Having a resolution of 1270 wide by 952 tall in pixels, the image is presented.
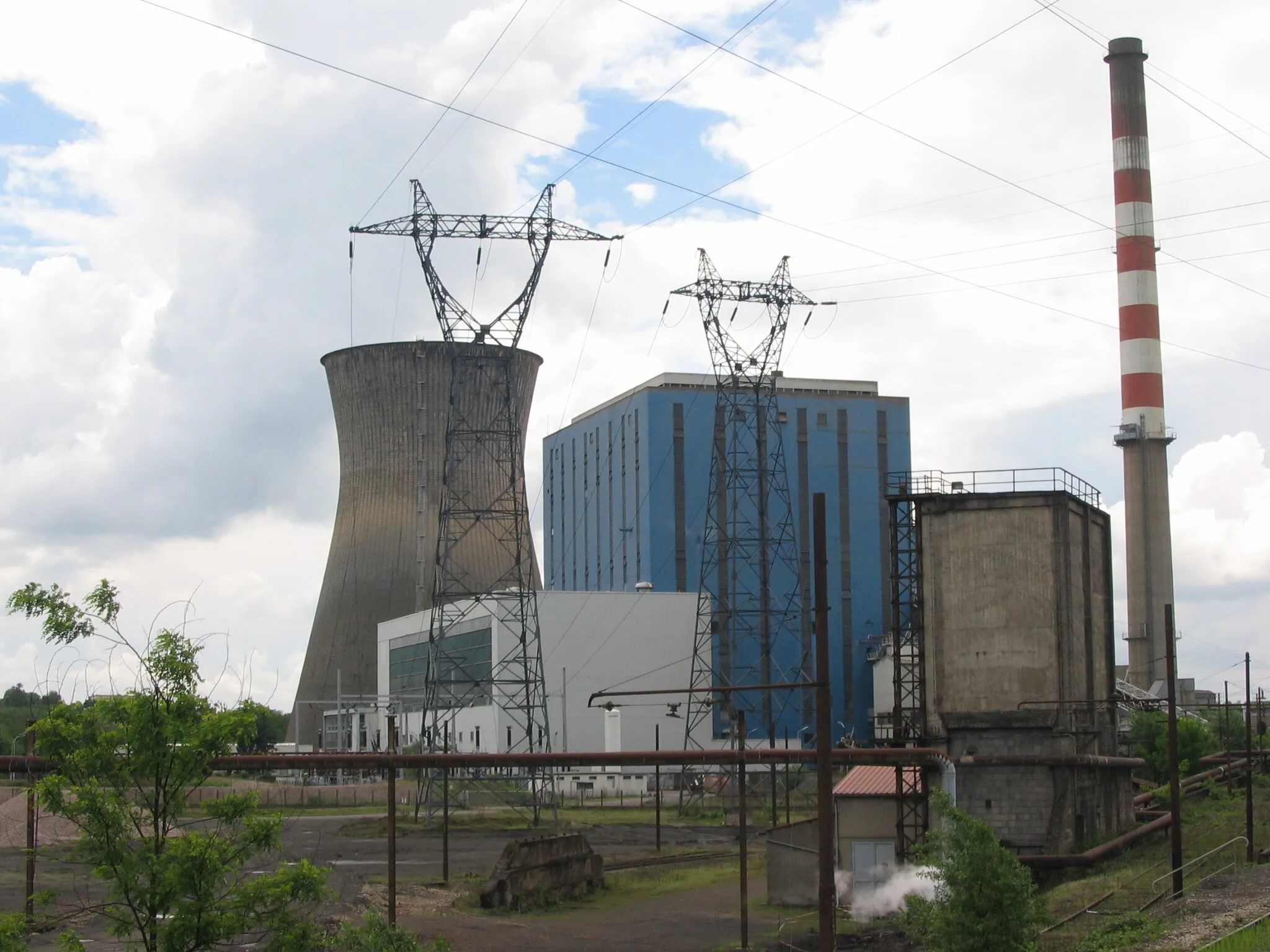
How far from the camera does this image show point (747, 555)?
5953cm

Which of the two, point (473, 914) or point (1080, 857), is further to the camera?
point (1080, 857)

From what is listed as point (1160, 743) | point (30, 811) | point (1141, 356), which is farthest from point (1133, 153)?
point (30, 811)

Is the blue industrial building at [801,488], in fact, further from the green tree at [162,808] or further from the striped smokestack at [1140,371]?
the green tree at [162,808]

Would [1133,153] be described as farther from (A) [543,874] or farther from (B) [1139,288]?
(A) [543,874]

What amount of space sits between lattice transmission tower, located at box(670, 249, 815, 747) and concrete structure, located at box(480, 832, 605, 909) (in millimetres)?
21551

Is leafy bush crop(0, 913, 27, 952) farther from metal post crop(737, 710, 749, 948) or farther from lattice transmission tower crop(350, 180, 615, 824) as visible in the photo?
lattice transmission tower crop(350, 180, 615, 824)

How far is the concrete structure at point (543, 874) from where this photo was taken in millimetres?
26844

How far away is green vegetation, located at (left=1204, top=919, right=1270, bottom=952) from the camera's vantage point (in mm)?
15523

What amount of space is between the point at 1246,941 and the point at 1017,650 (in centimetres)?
1544

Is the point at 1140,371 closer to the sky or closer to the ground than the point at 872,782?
closer to the sky

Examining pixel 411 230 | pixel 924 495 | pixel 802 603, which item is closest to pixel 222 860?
pixel 924 495

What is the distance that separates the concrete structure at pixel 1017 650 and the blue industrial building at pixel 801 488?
123 feet

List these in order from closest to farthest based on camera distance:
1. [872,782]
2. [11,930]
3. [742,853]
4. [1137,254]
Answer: [11,930] → [742,853] → [872,782] → [1137,254]

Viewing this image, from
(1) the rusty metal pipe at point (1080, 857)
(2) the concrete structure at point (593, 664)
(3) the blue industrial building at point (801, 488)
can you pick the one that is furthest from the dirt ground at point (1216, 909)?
(3) the blue industrial building at point (801, 488)
